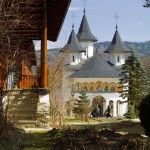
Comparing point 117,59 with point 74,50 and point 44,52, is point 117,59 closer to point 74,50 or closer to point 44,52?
point 74,50

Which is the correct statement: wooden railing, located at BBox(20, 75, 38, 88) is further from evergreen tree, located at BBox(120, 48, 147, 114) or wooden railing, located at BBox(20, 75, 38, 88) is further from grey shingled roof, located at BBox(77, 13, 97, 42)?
grey shingled roof, located at BBox(77, 13, 97, 42)

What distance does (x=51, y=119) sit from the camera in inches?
704

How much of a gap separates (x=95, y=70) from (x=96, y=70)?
0.52 ft

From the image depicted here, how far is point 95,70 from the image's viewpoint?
7000 centimetres

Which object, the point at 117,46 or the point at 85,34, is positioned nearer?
the point at 117,46

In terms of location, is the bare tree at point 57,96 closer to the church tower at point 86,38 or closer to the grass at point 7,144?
the grass at point 7,144

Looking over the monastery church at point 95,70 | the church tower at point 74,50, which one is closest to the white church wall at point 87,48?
the monastery church at point 95,70

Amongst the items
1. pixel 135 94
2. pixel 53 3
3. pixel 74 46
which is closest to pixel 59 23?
pixel 53 3

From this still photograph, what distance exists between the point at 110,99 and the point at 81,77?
619 centimetres

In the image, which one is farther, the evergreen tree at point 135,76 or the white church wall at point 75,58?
the white church wall at point 75,58

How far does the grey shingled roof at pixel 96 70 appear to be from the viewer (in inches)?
2694

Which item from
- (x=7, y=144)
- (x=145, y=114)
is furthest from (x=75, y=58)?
(x=7, y=144)

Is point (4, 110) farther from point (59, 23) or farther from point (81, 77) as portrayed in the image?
point (81, 77)

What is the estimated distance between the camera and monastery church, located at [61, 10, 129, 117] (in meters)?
65.1
